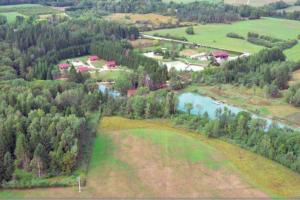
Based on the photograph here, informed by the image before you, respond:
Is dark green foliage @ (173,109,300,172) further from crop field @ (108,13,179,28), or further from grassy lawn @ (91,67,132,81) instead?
crop field @ (108,13,179,28)

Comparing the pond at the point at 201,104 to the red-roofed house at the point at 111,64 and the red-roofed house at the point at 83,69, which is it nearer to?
the red-roofed house at the point at 83,69

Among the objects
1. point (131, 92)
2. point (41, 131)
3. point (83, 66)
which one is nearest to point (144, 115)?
point (131, 92)

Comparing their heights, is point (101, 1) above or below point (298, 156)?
above

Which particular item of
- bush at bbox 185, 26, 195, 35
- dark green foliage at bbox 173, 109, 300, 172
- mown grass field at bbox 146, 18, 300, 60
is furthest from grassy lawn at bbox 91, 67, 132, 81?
bush at bbox 185, 26, 195, 35

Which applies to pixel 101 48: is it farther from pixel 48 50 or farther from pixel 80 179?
pixel 80 179

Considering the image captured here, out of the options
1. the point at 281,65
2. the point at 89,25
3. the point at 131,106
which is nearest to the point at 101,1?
the point at 89,25

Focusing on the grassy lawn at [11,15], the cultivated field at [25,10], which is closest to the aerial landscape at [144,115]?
the grassy lawn at [11,15]
